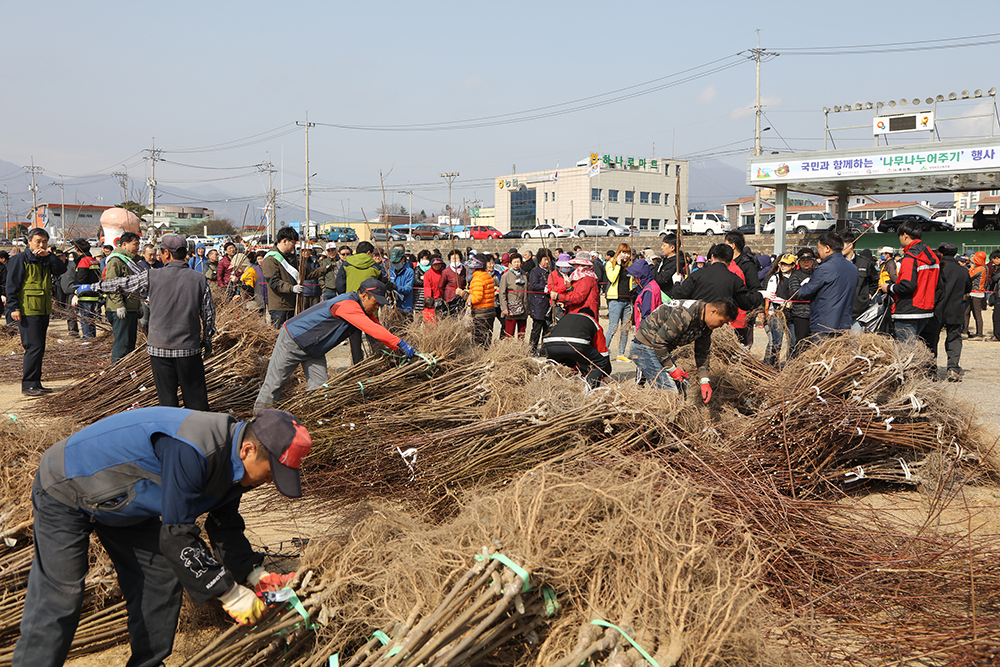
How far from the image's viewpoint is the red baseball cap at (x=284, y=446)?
82.4 inches

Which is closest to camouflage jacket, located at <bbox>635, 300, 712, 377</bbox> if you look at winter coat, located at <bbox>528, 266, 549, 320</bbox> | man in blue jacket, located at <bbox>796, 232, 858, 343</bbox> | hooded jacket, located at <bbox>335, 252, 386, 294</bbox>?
man in blue jacket, located at <bbox>796, 232, 858, 343</bbox>

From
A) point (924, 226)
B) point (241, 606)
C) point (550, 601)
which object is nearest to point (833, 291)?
point (550, 601)

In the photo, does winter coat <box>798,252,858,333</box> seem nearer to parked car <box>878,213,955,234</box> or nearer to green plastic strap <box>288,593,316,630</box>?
green plastic strap <box>288,593,316,630</box>

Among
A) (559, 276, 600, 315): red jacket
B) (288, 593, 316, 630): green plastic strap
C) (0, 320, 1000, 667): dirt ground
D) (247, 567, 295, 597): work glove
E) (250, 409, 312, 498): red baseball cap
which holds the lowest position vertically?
(0, 320, 1000, 667): dirt ground

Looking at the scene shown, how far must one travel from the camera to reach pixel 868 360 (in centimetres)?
452

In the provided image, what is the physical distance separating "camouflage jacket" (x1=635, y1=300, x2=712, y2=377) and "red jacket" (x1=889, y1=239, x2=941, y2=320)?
11.2 feet

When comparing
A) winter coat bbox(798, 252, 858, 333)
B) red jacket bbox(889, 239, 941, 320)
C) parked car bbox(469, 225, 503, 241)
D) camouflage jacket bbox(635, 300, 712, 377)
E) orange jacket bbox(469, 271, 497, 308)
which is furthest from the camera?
parked car bbox(469, 225, 503, 241)

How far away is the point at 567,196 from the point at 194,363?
60917 millimetres

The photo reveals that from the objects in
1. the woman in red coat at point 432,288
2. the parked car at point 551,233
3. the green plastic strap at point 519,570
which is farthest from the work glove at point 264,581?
the parked car at point 551,233

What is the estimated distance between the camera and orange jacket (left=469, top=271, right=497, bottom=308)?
28.0 ft

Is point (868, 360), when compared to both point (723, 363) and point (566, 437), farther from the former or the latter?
point (566, 437)

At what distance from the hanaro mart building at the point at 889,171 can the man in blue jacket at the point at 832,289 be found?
16658 millimetres

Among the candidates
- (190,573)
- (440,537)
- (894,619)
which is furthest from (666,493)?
(190,573)

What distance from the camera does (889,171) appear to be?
22188 mm
